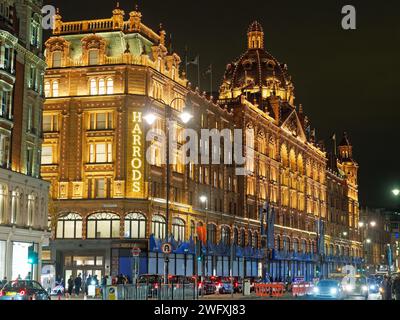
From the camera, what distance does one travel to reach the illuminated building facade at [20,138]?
59.2 m

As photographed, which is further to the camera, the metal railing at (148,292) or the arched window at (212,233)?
the arched window at (212,233)

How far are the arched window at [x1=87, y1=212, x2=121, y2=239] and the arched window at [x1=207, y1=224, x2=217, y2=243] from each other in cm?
2068

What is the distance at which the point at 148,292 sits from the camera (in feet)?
164

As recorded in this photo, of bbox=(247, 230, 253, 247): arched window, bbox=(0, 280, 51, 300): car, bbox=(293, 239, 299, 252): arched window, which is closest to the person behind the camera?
bbox=(0, 280, 51, 300): car

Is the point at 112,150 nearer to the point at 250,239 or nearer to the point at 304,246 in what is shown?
the point at 250,239

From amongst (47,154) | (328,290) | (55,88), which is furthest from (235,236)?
(328,290)

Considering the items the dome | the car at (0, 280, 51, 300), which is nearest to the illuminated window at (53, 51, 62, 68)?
the car at (0, 280, 51, 300)

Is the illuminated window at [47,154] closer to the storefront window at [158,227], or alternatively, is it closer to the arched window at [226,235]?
the storefront window at [158,227]

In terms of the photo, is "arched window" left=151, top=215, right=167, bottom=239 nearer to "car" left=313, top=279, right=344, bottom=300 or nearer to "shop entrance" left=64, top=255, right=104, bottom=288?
"shop entrance" left=64, top=255, right=104, bottom=288

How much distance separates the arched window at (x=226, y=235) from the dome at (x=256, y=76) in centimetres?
5281

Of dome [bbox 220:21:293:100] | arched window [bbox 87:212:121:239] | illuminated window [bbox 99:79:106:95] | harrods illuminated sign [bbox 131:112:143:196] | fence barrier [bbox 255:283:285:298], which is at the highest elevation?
dome [bbox 220:21:293:100]

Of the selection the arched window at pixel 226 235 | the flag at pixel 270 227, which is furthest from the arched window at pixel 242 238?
the flag at pixel 270 227

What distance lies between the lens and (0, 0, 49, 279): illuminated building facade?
59197 mm
